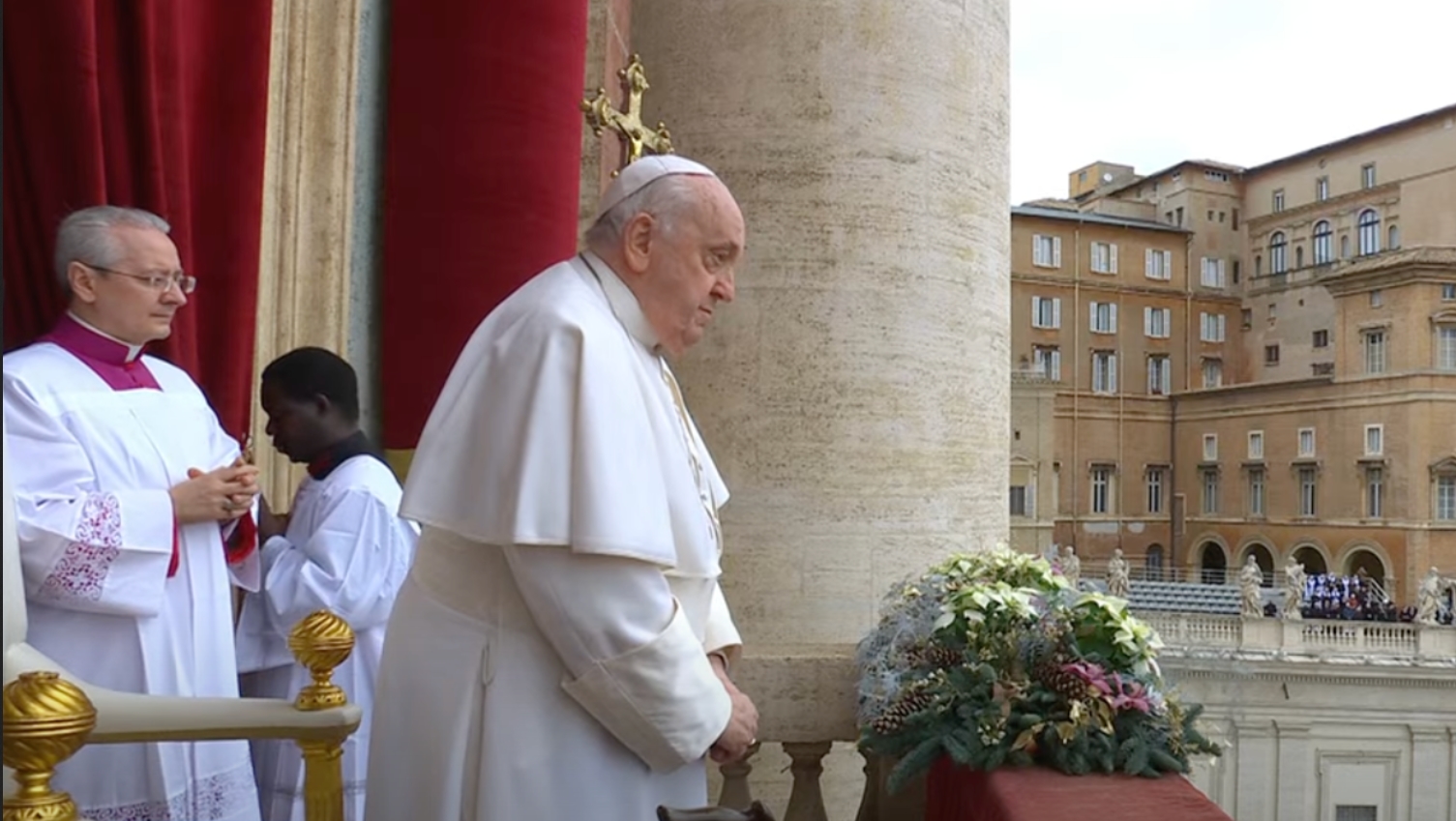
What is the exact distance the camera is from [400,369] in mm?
4074

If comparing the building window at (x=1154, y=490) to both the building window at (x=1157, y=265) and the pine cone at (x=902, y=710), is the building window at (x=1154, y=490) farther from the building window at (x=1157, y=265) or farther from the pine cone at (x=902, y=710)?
the pine cone at (x=902, y=710)

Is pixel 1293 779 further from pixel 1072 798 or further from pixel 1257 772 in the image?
pixel 1072 798

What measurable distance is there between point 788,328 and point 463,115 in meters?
1.60

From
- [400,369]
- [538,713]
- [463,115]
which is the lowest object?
[538,713]

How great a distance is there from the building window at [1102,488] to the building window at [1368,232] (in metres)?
12.0

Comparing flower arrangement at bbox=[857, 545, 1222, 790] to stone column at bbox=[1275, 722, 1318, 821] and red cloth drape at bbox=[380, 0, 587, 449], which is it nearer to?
red cloth drape at bbox=[380, 0, 587, 449]

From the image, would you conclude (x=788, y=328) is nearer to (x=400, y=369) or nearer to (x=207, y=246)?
(x=400, y=369)

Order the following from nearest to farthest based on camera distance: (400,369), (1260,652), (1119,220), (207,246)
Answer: (207,246) < (400,369) < (1260,652) < (1119,220)

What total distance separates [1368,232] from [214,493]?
50181 mm

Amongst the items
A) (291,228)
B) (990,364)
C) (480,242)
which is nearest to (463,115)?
(480,242)

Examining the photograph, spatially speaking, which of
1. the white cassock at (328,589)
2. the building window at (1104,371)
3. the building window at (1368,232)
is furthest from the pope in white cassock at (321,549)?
the building window at (1368,232)

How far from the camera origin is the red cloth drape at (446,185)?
4078 mm

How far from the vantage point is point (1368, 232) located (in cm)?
4644

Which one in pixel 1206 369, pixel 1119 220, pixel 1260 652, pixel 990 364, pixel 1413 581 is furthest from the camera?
pixel 1206 369
